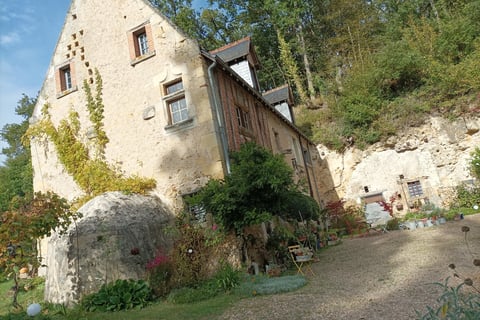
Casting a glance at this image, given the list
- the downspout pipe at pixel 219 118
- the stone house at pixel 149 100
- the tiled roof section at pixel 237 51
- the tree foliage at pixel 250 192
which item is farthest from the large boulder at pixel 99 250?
the tiled roof section at pixel 237 51

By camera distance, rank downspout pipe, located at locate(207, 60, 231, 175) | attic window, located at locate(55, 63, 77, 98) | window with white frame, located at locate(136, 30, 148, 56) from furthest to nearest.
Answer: attic window, located at locate(55, 63, 77, 98)
window with white frame, located at locate(136, 30, 148, 56)
downspout pipe, located at locate(207, 60, 231, 175)

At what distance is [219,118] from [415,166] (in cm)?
1287

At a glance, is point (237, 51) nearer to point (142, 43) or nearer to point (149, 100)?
point (142, 43)

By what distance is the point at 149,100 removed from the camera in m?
10.1

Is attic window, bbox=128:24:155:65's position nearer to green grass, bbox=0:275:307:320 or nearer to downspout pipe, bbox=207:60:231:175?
downspout pipe, bbox=207:60:231:175

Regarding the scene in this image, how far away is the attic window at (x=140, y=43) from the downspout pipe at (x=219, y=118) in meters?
2.10

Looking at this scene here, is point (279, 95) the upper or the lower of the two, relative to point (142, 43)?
upper

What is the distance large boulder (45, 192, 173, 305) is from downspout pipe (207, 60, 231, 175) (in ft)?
8.21

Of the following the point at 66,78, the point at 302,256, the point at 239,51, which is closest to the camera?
the point at 302,256

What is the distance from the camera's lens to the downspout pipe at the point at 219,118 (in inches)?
350

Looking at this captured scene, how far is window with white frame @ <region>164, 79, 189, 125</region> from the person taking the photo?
381 inches

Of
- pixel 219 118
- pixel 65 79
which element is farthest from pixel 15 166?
pixel 219 118

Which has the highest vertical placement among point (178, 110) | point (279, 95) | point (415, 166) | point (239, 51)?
point (239, 51)

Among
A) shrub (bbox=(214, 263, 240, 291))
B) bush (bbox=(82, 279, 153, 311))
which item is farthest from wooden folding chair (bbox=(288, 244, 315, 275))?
bush (bbox=(82, 279, 153, 311))
